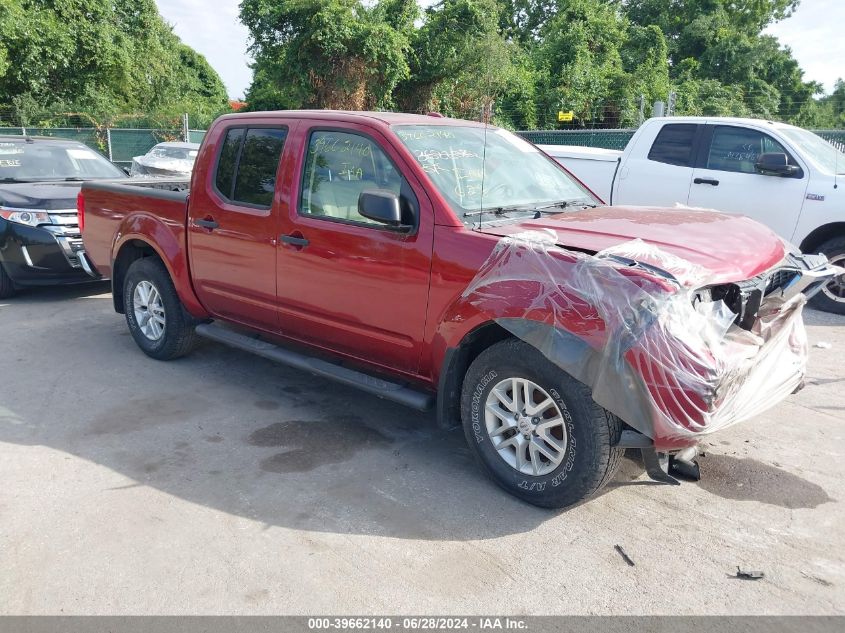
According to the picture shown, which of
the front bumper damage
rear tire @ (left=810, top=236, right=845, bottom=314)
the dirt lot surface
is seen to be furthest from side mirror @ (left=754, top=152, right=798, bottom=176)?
the front bumper damage

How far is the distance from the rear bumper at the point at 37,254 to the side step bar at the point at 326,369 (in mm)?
3252

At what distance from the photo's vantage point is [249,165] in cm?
509

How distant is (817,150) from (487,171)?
18.0ft

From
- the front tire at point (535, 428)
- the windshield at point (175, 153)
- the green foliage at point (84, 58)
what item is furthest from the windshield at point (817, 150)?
the green foliage at point (84, 58)

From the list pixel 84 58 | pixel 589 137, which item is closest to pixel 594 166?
pixel 589 137

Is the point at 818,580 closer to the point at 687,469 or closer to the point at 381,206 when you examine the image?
the point at 687,469

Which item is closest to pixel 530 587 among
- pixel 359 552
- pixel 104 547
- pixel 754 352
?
pixel 359 552

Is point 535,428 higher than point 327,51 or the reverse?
the reverse

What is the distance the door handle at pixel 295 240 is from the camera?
4558 millimetres

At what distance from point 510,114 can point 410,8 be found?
5.47m

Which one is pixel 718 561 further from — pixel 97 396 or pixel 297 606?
pixel 97 396

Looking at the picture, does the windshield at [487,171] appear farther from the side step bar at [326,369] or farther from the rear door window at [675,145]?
the rear door window at [675,145]

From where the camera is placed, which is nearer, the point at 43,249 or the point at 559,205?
the point at 559,205

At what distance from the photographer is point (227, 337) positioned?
5.34 meters
